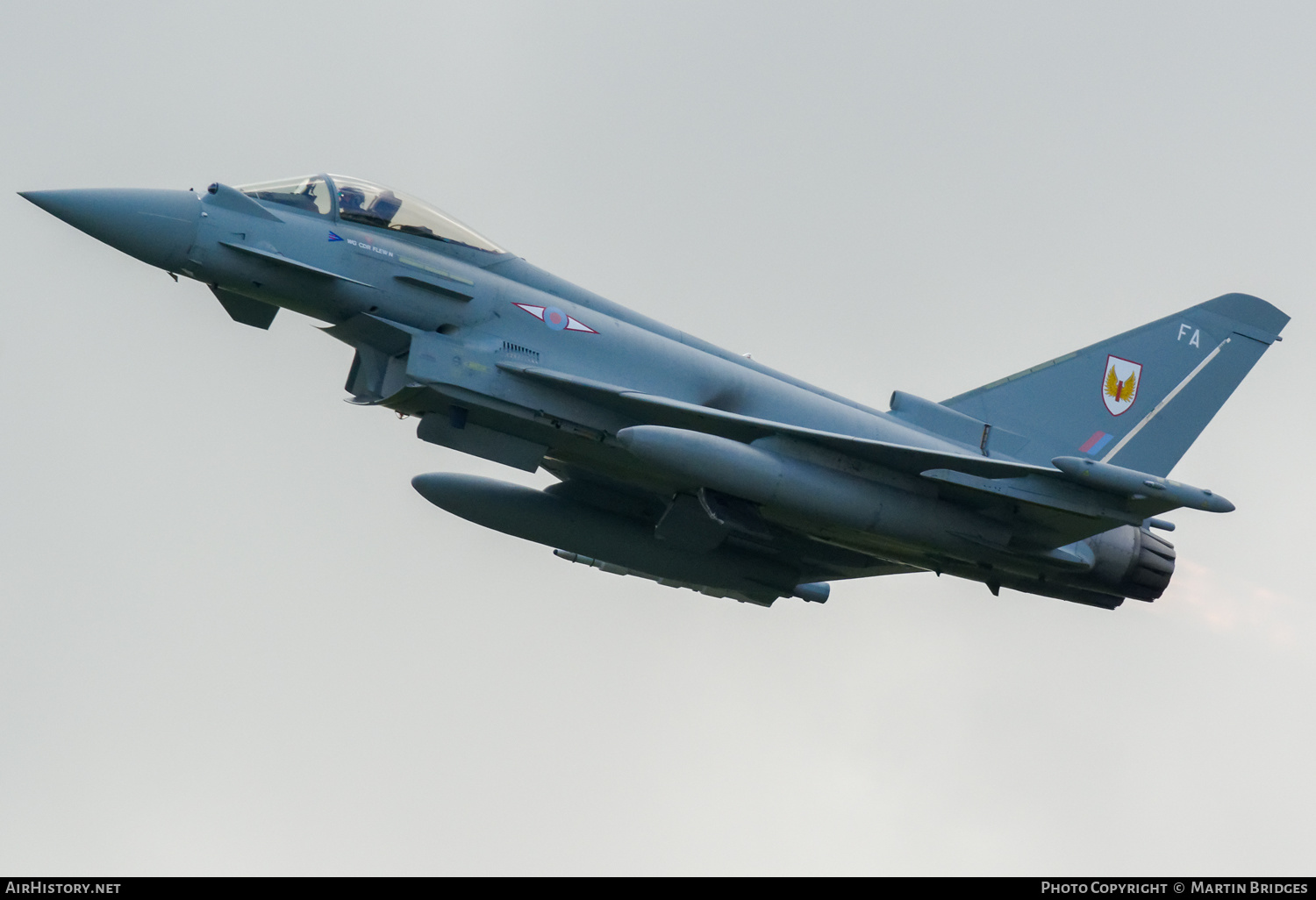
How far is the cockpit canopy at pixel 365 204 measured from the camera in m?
13.7

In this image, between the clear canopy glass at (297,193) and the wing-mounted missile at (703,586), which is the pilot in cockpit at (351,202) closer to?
the clear canopy glass at (297,193)

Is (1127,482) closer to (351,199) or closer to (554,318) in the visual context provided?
(554,318)

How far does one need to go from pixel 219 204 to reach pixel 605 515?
5.57 meters

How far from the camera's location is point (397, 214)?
555 inches

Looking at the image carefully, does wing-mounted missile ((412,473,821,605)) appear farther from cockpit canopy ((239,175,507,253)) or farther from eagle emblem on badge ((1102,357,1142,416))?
eagle emblem on badge ((1102,357,1142,416))

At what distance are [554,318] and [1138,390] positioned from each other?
6804 mm

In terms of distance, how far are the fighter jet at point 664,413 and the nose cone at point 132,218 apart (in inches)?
0.7

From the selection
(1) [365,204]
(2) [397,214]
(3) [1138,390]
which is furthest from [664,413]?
(3) [1138,390]

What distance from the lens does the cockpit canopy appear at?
13727mm

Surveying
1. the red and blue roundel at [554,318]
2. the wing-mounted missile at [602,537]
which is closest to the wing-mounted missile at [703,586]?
the wing-mounted missile at [602,537]

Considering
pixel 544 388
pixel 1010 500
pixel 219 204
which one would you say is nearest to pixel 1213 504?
pixel 1010 500

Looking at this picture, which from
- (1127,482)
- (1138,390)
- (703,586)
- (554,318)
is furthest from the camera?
(703,586)

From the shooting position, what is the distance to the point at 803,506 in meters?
13.6
